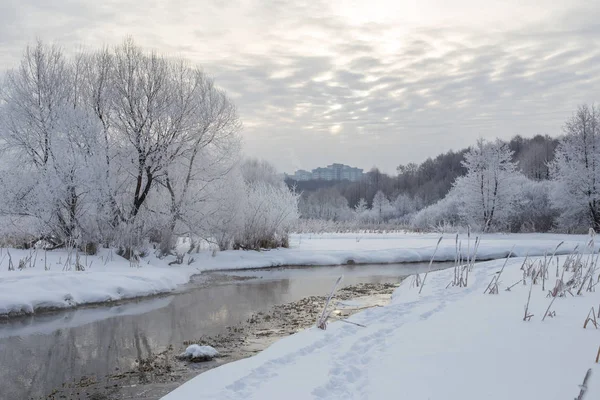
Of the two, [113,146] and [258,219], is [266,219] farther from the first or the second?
[113,146]

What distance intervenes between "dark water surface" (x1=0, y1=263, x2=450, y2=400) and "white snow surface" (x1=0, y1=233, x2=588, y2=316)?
0.52m

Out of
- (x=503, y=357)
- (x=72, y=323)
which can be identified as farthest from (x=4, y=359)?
(x=503, y=357)

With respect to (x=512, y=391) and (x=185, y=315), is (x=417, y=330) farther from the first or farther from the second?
(x=185, y=315)

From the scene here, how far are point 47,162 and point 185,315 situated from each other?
9922mm

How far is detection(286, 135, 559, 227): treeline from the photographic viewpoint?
69.4 meters

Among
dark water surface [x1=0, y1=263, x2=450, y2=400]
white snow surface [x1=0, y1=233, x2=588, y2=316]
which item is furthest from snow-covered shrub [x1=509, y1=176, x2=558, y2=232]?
dark water surface [x1=0, y1=263, x2=450, y2=400]

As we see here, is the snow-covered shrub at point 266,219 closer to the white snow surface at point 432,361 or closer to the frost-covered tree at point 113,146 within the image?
the frost-covered tree at point 113,146

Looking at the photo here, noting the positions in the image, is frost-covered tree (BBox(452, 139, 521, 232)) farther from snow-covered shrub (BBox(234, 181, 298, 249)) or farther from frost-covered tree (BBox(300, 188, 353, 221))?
frost-covered tree (BBox(300, 188, 353, 221))

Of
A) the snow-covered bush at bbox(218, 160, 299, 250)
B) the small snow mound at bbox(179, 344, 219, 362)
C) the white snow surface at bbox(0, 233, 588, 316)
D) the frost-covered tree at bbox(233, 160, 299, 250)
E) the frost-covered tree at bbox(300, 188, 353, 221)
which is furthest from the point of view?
the frost-covered tree at bbox(300, 188, 353, 221)

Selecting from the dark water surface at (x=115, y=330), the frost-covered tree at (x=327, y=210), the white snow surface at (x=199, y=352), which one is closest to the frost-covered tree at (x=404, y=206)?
the frost-covered tree at (x=327, y=210)

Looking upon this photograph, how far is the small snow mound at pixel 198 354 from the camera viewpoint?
728 centimetres

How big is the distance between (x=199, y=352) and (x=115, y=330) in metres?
2.88

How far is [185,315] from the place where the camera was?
10758 millimetres

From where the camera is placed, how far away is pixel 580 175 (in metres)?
32.2
